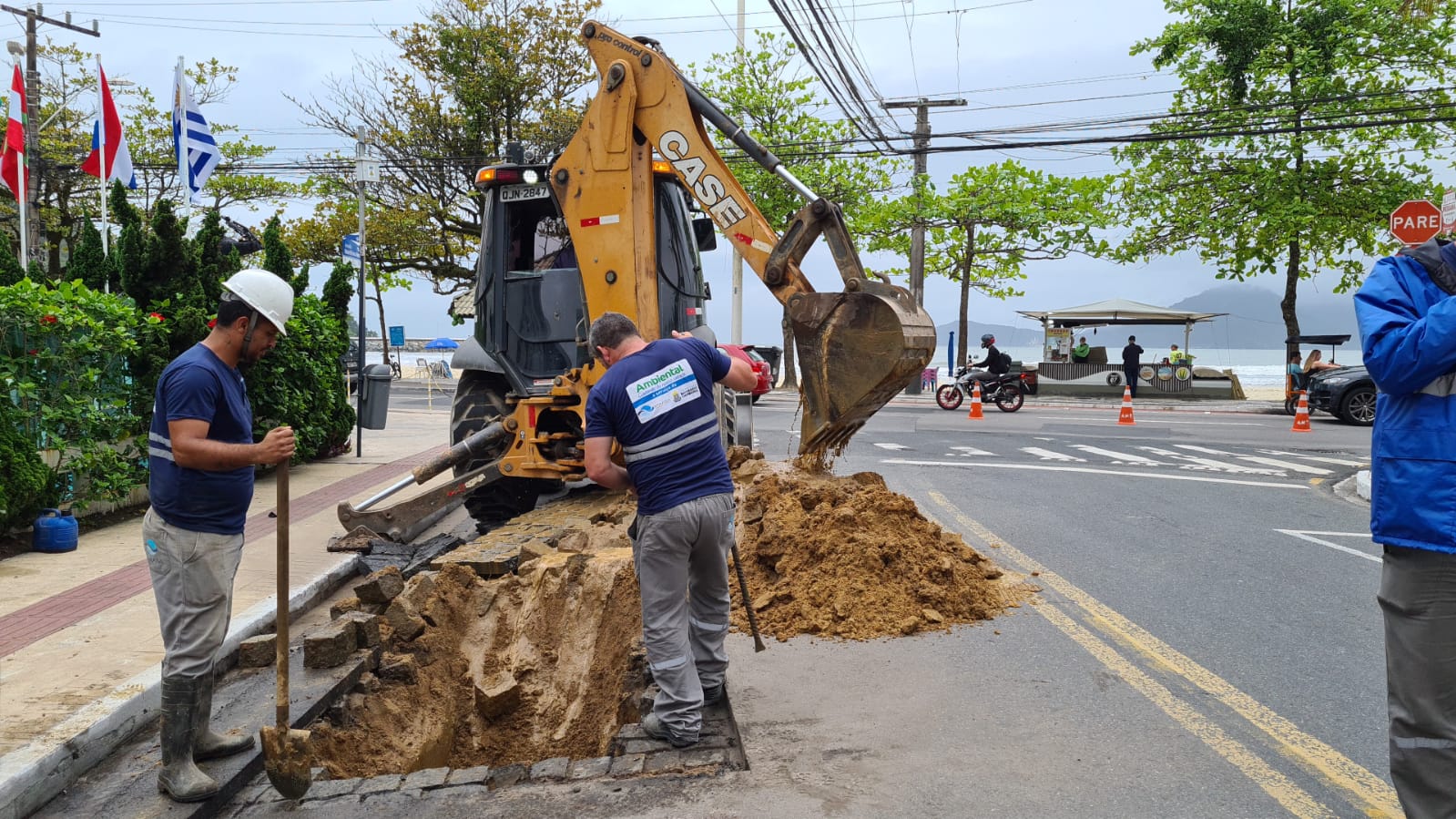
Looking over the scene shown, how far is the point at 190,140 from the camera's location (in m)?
13.2

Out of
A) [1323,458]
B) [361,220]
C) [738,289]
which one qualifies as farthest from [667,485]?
[738,289]

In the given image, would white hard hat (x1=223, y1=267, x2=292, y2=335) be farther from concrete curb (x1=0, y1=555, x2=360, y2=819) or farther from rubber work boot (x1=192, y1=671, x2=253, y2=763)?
concrete curb (x1=0, y1=555, x2=360, y2=819)

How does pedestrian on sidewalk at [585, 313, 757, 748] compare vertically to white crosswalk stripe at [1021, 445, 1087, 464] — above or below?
above

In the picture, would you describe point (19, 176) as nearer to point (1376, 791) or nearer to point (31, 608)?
point (31, 608)

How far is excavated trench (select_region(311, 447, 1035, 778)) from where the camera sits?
192 inches

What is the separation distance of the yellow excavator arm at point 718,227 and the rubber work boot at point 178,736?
11.9 feet

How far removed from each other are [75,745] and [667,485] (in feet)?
8.61

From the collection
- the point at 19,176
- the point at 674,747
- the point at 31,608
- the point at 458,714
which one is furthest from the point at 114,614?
the point at 19,176

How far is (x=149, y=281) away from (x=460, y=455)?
160 inches

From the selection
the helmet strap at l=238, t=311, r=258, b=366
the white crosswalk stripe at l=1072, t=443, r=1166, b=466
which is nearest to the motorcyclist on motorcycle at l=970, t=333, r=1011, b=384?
the white crosswalk stripe at l=1072, t=443, r=1166, b=466

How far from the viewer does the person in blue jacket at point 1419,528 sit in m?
2.99

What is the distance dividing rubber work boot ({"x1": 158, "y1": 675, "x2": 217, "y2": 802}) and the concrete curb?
0.44 m

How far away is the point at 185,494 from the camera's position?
3.79m

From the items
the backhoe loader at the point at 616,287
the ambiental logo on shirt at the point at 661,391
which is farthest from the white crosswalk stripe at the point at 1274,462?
the ambiental logo on shirt at the point at 661,391
